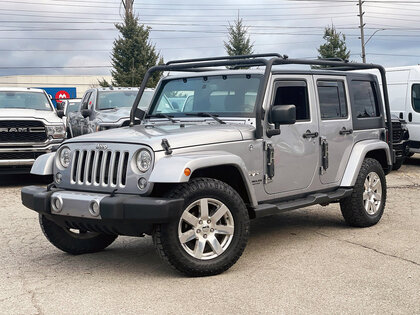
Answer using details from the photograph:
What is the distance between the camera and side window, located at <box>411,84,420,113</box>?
555 inches

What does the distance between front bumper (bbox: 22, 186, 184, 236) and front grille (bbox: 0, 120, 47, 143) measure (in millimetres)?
6161

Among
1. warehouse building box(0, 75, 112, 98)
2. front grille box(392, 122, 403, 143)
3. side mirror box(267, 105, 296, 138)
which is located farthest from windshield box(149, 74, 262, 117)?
warehouse building box(0, 75, 112, 98)

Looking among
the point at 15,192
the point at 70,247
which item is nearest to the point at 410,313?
the point at 70,247

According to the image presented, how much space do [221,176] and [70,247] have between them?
1.72 m

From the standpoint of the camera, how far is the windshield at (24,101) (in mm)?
12570

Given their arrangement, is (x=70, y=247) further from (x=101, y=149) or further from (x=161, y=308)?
(x=161, y=308)

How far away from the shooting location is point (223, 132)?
5566mm

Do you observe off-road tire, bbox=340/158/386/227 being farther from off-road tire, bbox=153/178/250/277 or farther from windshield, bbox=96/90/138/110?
windshield, bbox=96/90/138/110

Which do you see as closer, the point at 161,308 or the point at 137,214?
the point at 161,308

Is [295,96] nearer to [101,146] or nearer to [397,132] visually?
[101,146]

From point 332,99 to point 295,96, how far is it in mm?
736

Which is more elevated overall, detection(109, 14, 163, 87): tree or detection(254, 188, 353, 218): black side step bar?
detection(109, 14, 163, 87): tree

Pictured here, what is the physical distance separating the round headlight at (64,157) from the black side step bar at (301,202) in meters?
1.82

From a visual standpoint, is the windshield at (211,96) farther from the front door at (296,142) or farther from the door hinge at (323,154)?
the door hinge at (323,154)
